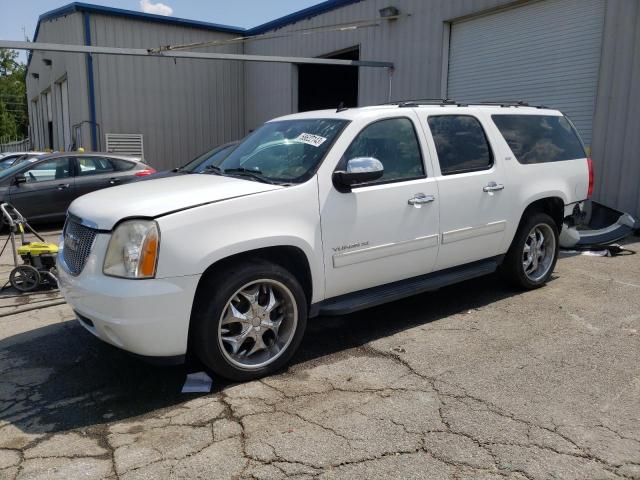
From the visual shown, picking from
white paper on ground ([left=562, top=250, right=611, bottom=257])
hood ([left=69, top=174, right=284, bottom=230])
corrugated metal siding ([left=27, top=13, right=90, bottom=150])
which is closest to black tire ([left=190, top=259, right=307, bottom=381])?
hood ([left=69, top=174, right=284, bottom=230])

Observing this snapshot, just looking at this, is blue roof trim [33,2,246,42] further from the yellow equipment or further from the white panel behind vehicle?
the yellow equipment

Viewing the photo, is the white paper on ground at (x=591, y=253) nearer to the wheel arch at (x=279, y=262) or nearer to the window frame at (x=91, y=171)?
the wheel arch at (x=279, y=262)

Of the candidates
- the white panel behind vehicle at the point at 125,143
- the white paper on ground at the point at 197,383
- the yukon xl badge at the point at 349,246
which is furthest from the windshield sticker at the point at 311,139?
the white panel behind vehicle at the point at 125,143

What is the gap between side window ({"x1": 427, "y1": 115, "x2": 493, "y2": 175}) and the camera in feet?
15.5

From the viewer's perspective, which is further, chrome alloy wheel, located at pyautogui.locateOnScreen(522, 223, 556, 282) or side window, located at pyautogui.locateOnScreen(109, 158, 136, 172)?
side window, located at pyautogui.locateOnScreen(109, 158, 136, 172)

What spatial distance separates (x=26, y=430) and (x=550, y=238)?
5.06 metres

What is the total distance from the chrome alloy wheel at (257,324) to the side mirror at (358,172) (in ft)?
2.88

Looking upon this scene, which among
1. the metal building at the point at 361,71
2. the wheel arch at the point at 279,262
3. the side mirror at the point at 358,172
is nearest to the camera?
the wheel arch at the point at 279,262

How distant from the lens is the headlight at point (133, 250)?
322cm

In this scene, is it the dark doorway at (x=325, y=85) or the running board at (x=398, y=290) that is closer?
the running board at (x=398, y=290)

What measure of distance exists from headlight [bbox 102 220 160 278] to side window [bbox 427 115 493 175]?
8.40 feet

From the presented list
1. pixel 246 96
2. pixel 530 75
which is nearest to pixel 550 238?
pixel 530 75

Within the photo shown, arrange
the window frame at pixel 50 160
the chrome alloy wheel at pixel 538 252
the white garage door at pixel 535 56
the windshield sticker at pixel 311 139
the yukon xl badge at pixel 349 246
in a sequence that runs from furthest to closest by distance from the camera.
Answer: the window frame at pixel 50 160
the white garage door at pixel 535 56
the chrome alloy wheel at pixel 538 252
the windshield sticker at pixel 311 139
the yukon xl badge at pixel 349 246

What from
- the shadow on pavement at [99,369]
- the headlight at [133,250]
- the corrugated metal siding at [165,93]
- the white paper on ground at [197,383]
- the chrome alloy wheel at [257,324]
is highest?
the corrugated metal siding at [165,93]
